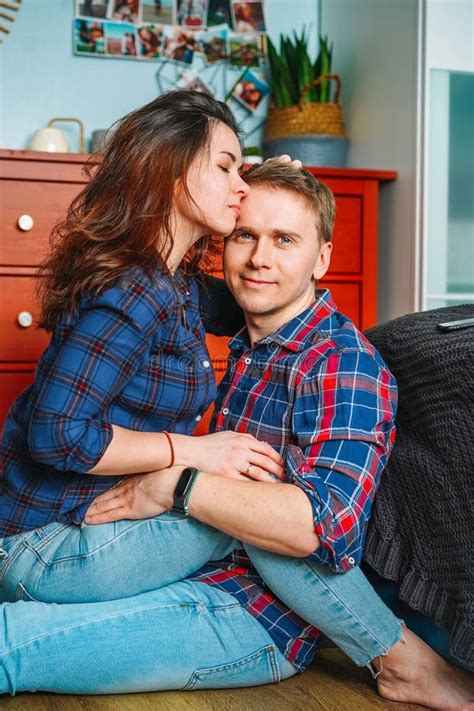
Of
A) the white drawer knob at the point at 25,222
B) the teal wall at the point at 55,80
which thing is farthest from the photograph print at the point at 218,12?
the white drawer knob at the point at 25,222

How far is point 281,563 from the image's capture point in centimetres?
128

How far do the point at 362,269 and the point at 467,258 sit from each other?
0.30 metres

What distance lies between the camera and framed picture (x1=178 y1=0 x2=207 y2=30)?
9.80 feet

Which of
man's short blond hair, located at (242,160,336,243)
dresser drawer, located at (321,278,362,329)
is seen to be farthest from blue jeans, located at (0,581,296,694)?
dresser drawer, located at (321,278,362,329)

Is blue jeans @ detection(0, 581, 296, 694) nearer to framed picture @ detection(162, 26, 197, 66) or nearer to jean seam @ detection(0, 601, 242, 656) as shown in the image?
jean seam @ detection(0, 601, 242, 656)

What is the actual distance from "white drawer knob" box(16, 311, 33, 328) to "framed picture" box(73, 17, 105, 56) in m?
1.01

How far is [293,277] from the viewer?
141 centimetres

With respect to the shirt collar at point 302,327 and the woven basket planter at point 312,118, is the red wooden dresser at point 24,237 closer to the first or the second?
the woven basket planter at point 312,118

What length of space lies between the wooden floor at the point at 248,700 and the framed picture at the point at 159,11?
88.7 inches

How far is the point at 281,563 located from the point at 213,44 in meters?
→ 2.19

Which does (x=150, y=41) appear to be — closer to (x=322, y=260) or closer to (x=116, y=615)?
(x=322, y=260)

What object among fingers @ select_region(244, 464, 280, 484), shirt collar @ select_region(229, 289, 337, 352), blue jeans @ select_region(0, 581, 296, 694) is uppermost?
shirt collar @ select_region(229, 289, 337, 352)

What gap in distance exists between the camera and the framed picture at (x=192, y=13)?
118 inches

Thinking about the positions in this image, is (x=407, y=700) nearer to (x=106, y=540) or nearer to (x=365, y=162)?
(x=106, y=540)
